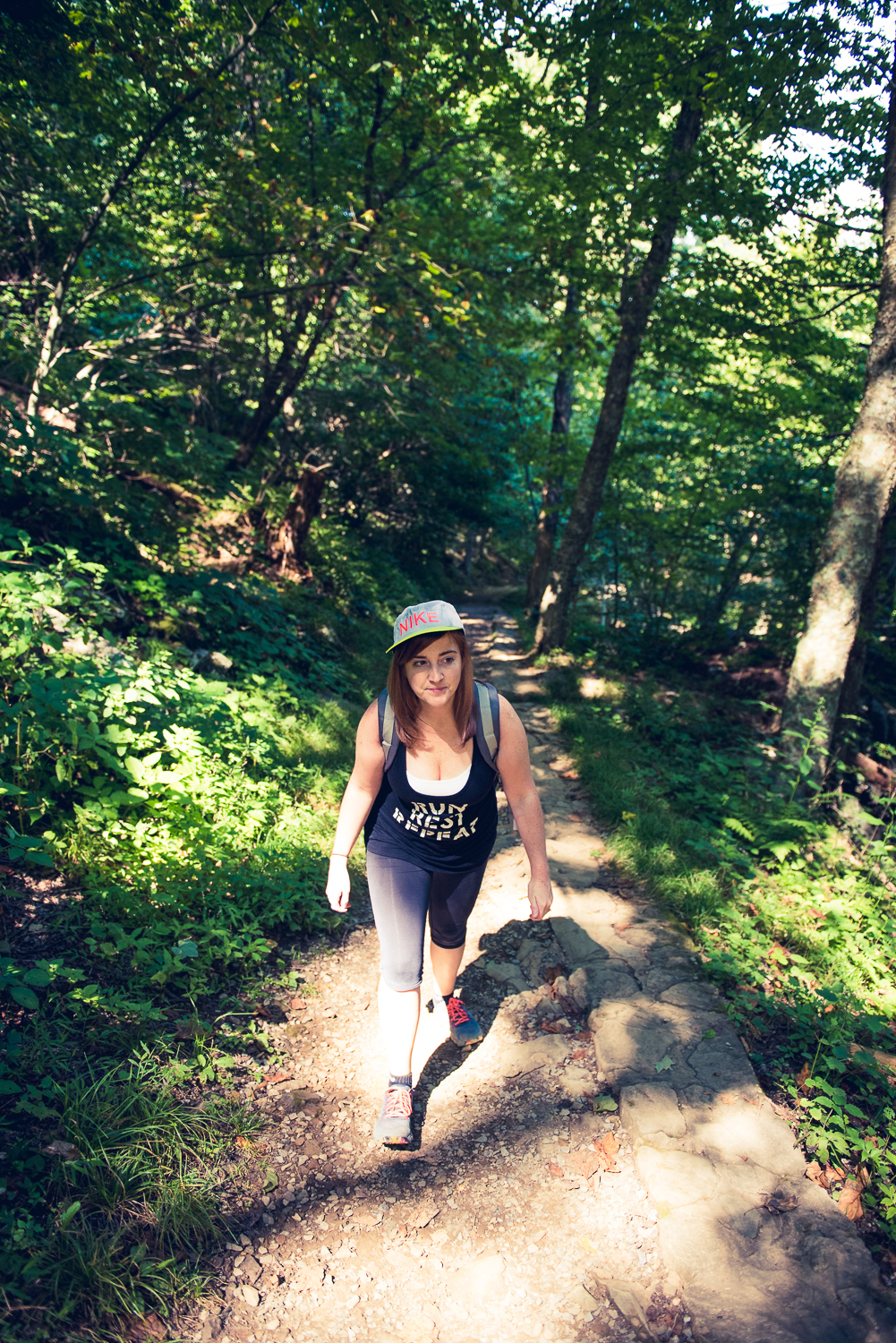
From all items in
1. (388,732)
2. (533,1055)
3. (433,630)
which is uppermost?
(433,630)

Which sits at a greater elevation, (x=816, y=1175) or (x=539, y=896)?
(x=539, y=896)

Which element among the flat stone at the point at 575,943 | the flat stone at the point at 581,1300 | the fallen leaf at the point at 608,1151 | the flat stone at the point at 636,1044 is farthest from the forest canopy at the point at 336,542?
the flat stone at the point at 581,1300

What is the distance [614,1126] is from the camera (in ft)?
8.98

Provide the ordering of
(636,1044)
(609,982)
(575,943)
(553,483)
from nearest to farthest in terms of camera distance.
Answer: (636,1044) < (609,982) < (575,943) < (553,483)

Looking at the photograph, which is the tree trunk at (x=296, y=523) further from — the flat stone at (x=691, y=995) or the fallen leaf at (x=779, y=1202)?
the fallen leaf at (x=779, y=1202)

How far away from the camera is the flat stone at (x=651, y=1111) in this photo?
264 centimetres

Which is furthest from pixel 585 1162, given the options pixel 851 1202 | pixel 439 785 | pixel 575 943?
pixel 439 785

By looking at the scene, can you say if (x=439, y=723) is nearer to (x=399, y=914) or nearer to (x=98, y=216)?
(x=399, y=914)

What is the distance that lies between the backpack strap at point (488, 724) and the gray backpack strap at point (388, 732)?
311 millimetres

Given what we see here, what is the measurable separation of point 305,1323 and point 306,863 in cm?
218

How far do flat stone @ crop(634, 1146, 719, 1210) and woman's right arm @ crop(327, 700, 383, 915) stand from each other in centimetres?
147

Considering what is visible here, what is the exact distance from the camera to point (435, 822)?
255cm

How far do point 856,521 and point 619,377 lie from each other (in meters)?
4.78

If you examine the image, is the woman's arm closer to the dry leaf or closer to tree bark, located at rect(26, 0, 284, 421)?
the dry leaf
